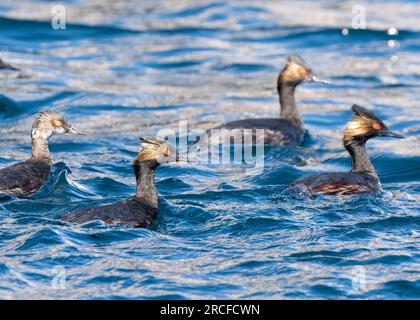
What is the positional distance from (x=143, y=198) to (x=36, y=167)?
176cm

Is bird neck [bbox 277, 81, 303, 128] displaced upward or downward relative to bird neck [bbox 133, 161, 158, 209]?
upward

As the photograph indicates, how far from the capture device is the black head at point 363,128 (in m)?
11.6

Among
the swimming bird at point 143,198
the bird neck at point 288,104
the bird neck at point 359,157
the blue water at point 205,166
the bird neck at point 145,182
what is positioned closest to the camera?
the blue water at point 205,166

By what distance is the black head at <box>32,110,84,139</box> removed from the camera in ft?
39.2

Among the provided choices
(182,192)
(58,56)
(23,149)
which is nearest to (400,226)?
(182,192)

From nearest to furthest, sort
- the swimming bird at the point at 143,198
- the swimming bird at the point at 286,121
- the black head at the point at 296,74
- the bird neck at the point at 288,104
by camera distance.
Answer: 1. the swimming bird at the point at 143,198
2. the swimming bird at the point at 286,121
3. the bird neck at the point at 288,104
4. the black head at the point at 296,74

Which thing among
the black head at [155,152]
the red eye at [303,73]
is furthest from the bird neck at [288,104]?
the black head at [155,152]

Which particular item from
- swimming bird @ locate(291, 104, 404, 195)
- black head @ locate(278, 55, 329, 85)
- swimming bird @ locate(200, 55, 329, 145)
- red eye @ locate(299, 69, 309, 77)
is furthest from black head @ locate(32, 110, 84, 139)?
red eye @ locate(299, 69, 309, 77)

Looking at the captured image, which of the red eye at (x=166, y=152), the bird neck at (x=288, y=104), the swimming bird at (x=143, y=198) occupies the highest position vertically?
the bird neck at (x=288, y=104)

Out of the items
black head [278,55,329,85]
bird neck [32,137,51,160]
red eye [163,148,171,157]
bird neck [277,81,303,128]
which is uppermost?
black head [278,55,329,85]

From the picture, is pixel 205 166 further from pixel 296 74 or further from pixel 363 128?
pixel 296 74

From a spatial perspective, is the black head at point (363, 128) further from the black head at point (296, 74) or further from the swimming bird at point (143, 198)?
the black head at point (296, 74)

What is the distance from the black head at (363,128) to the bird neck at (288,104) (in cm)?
302

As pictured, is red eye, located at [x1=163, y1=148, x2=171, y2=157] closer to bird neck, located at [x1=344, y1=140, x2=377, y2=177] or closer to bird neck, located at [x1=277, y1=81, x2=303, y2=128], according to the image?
bird neck, located at [x1=344, y1=140, x2=377, y2=177]
